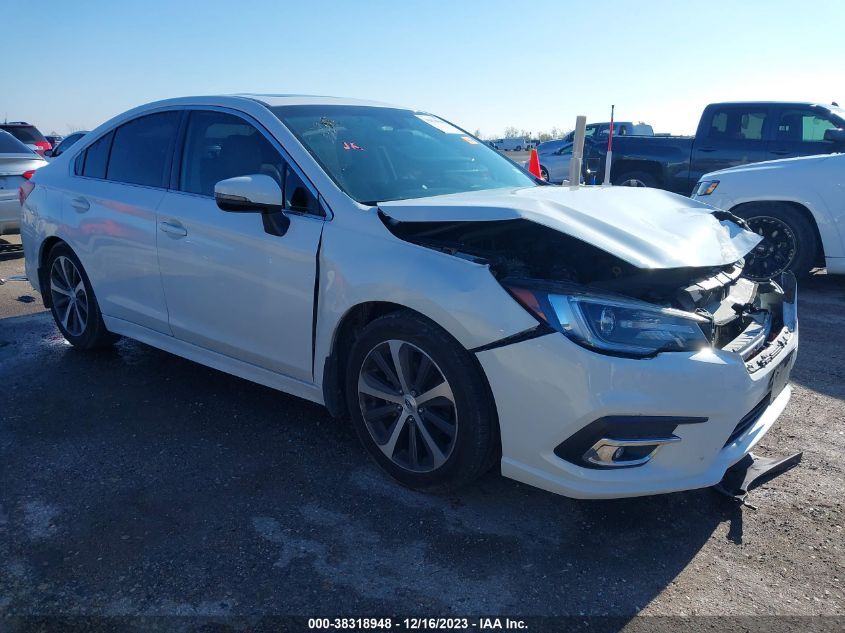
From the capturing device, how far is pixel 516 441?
2.69 metres

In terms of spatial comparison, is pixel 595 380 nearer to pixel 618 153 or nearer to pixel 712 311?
pixel 712 311

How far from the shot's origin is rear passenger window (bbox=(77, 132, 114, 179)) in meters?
4.55

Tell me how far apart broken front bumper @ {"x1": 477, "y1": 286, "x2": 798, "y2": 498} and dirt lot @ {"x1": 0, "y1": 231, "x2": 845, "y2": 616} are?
0.13m

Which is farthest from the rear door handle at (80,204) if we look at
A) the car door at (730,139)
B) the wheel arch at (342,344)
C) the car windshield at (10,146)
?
the car door at (730,139)

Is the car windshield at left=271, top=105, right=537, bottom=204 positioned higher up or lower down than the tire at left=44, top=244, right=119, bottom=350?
higher up

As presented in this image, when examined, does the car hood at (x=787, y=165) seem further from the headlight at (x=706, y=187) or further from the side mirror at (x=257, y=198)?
the side mirror at (x=257, y=198)

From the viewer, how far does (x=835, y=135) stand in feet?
28.0

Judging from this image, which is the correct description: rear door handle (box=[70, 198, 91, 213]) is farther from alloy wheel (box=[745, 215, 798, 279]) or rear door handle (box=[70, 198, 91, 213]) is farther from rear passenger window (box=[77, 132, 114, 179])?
alloy wheel (box=[745, 215, 798, 279])

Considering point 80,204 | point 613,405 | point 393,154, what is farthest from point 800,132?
point 80,204

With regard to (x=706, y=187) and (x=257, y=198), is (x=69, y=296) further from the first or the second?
(x=706, y=187)

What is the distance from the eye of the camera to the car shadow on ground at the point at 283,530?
2.43m

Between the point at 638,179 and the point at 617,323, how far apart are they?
10417mm

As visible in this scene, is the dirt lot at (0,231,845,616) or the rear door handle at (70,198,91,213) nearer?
the dirt lot at (0,231,845,616)

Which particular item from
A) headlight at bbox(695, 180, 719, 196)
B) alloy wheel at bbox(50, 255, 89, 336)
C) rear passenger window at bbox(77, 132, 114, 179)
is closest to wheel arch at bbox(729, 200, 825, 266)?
headlight at bbox(695, 180, 719, 196)
